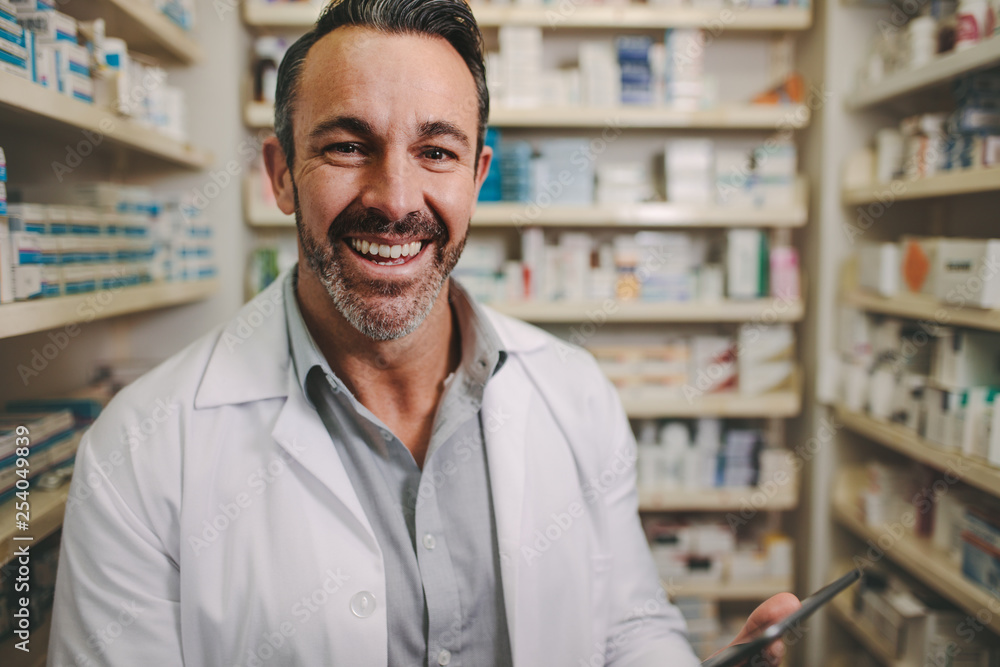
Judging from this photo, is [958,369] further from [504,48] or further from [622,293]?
[504,48]

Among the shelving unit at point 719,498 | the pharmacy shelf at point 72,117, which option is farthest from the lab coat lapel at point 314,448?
the shelving unit at point 719,498

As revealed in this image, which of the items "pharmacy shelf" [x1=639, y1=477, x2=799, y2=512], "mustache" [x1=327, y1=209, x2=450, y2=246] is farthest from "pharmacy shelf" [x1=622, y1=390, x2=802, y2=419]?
"mustache" [x1=327, y1=209, x2=450, y2=246]

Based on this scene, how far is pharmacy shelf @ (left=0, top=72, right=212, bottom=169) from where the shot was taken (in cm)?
121

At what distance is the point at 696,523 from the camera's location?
8.86 feet

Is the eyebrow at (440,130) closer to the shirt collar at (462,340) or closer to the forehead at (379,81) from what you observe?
the forehead at (379,81)

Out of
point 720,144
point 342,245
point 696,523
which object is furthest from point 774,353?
point 342,245

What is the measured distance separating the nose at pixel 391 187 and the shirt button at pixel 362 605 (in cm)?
62

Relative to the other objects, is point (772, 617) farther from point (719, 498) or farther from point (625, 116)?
point (625, 116)

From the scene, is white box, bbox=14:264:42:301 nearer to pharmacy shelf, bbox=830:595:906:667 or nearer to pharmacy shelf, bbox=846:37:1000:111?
pharmacy shelf, bbox=846:37:1000:111

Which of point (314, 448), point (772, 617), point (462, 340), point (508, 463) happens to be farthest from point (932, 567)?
point (314, 448)

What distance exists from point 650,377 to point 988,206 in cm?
127

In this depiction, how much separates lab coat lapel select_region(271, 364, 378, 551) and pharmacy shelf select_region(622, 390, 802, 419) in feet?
5.33

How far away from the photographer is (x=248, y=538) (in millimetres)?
1068

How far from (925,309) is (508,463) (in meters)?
1.48
